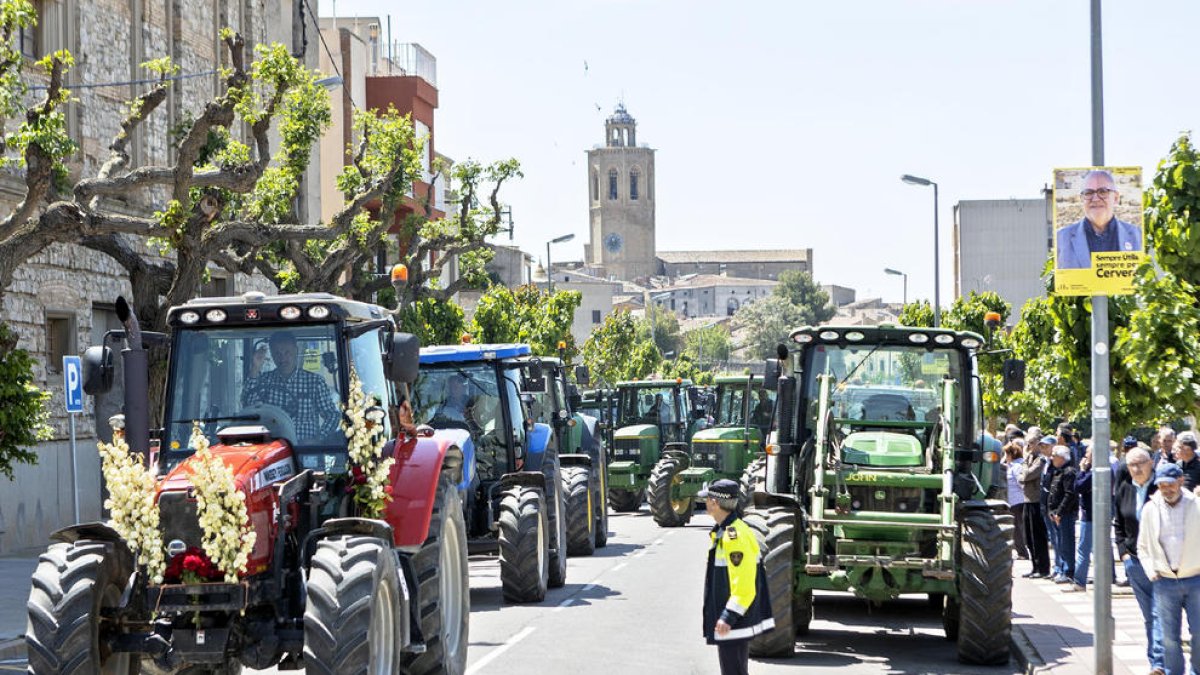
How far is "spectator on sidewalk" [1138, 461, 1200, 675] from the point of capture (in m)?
12.4

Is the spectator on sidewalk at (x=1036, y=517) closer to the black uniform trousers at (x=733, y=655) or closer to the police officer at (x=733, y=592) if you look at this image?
the police officer at (x=733, y=592)

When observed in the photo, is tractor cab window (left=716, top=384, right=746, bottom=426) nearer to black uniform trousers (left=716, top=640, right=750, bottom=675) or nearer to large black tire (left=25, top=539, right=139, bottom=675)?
black uniform trousers (left=716, top=640, right=750, bottom=675)

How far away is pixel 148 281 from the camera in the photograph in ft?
77.0

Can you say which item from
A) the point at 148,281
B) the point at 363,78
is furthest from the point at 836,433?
the point at 363,78

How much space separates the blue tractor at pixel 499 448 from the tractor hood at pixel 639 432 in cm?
1603

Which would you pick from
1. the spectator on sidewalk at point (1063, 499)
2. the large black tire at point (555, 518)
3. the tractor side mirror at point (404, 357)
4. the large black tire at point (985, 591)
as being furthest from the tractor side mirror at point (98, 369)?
the spectator on sidewalk at point (1063, 499)

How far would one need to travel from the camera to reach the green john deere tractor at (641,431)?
37094mm

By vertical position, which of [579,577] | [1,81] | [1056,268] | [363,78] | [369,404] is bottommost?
[579,577]

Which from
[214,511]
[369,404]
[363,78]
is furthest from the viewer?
[363,78]

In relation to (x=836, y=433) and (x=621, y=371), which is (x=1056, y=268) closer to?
(x=836, y=433)

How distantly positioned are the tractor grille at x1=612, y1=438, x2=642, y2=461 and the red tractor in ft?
78.9

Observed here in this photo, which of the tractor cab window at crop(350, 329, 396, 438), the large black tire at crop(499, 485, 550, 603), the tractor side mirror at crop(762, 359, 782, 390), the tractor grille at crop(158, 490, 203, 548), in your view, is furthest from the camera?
the large black tire at crop(499, 485, 550, 603)

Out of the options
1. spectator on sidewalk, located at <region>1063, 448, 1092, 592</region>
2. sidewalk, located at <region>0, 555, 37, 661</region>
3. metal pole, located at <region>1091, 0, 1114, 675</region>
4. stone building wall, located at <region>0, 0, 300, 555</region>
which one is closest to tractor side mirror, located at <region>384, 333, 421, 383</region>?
sidewalk, located at <region>0, 555, 37, 661</region>

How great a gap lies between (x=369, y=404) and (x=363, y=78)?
45.1 metres
